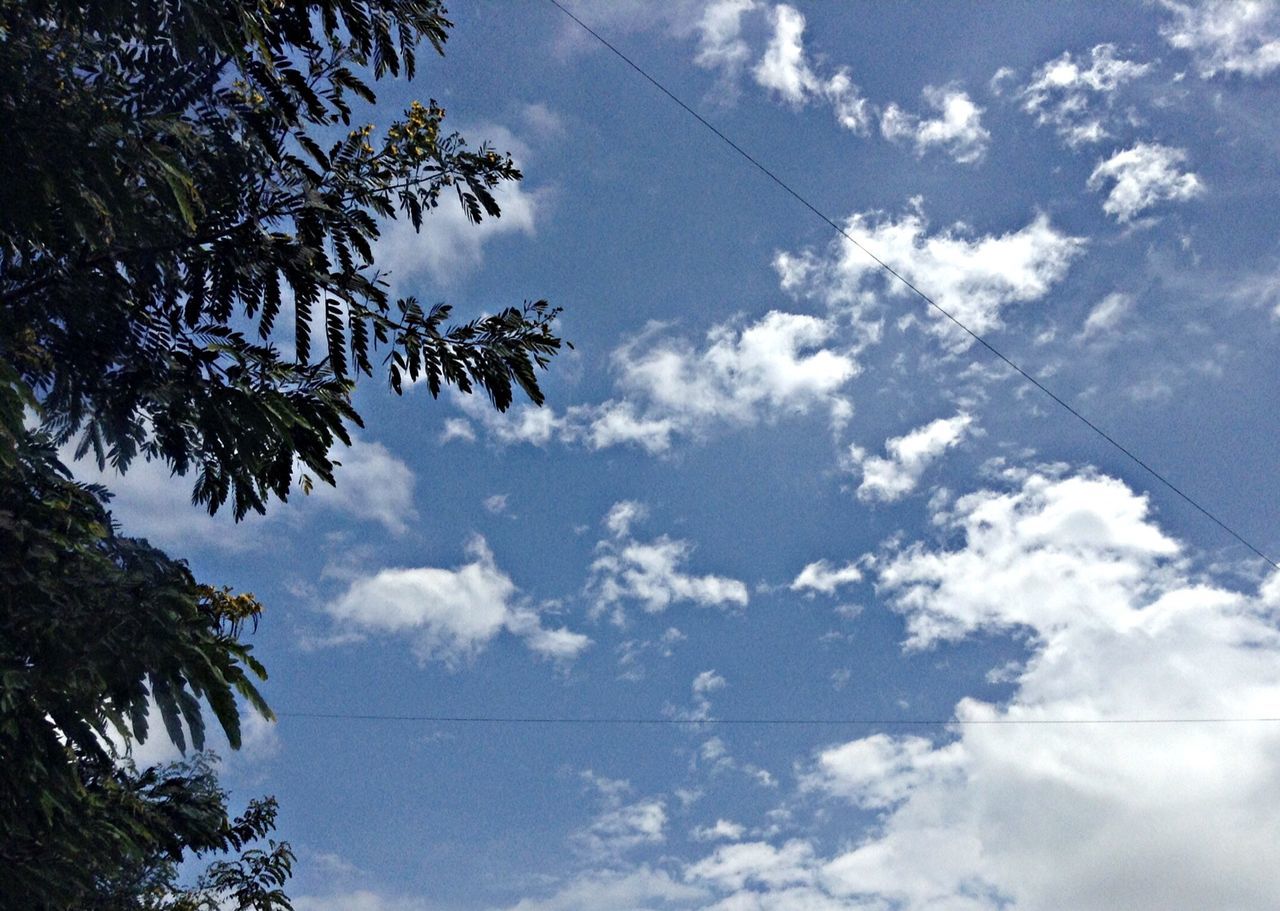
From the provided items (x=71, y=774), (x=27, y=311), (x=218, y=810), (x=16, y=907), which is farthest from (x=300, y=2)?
(x=218, y=810)

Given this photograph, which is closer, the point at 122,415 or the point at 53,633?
the point at 53,633

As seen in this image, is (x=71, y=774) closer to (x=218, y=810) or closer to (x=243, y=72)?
(x=243, y=72)

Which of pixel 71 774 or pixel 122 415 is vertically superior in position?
pixel 122 415

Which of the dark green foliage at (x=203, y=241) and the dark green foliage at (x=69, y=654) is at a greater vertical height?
the dark green foliage at (x=203, y=241)

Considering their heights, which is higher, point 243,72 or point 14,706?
point 243,72

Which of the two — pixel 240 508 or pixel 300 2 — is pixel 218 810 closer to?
pixel 240 508

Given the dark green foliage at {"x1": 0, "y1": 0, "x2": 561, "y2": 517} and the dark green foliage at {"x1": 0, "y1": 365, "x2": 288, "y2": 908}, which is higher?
the dark green foliage at {"x1": 0, "y1": 0, "x2": 561, "y2": 517}

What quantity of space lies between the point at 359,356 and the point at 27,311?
2.19m

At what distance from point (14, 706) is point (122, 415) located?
2.13 meters

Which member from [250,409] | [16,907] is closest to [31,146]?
[250,409]

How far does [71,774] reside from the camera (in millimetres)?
7449

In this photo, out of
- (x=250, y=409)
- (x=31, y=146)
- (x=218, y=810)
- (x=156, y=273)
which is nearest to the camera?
(x=31, y=146)

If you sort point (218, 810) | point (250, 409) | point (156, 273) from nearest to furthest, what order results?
1. point (250, 409)
2. point (156, 273)
3. point (218, 810)

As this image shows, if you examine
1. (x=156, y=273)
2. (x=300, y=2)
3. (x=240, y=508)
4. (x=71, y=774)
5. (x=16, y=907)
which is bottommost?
(x=16, y=907)
